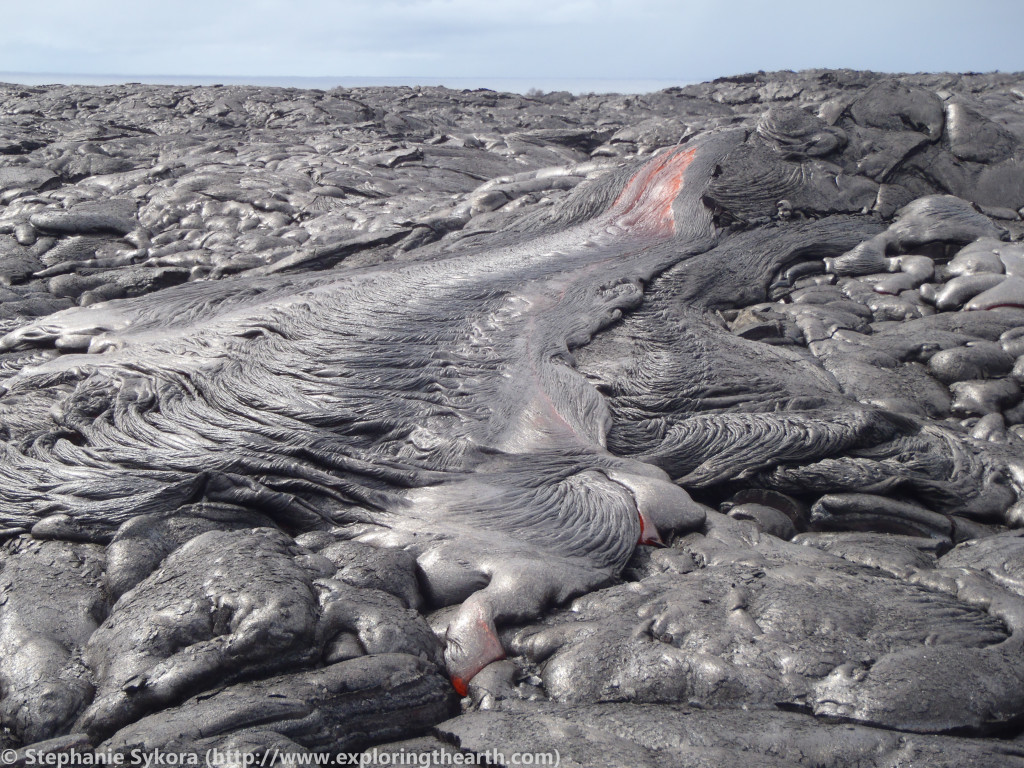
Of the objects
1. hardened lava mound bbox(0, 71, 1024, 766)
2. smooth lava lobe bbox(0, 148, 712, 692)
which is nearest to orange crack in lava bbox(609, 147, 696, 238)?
hardened lava mound bbox(0, 71, 1024, 766)

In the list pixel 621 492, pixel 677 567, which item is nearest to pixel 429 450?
pixel 621 492

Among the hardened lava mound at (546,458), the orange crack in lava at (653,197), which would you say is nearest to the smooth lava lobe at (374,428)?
the hardened lava mound at (546,458)

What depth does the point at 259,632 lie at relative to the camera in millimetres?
2230

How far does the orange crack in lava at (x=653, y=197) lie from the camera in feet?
19.9

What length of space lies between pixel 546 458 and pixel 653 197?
351cm

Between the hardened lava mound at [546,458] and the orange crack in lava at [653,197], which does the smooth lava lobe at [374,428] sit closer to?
the hardened lava mound at [546,458]

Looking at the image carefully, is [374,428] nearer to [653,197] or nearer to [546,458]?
[546,458]

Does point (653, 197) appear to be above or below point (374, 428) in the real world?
above

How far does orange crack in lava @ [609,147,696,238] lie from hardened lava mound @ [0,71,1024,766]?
3 cm

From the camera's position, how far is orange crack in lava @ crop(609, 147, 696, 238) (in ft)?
19.9

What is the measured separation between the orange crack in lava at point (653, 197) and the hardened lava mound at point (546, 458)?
0.11 ft

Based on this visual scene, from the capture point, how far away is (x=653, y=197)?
6336mm

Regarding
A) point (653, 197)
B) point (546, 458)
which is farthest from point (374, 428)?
point (653, 197)

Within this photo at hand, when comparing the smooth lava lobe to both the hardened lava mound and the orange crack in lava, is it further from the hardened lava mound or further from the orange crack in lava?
the orange crack in lava
